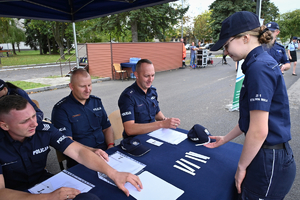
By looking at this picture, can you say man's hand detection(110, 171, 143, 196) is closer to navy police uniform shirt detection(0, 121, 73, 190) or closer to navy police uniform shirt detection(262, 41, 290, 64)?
navy police uniform shirt detection(0, 121, 73, 190)

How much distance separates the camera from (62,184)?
1506 millimetres

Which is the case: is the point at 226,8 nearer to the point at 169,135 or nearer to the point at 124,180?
the point at 169,135

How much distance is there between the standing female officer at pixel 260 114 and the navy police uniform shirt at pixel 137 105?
5.15 ft

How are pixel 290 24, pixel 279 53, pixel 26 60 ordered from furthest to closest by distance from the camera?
pixel 290 24 < pixel 26 60 < pixel 279 53

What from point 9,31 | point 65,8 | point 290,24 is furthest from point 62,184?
point 290,24

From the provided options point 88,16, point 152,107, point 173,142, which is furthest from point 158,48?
point 173,142

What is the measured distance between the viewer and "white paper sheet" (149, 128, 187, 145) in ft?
7.05

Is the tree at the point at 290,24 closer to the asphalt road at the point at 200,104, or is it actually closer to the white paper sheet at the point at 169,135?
the asphalt road at the point at 200,104

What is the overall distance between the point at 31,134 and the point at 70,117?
33.0 inches

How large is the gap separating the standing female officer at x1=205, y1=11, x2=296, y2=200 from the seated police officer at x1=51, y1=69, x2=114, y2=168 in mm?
1890

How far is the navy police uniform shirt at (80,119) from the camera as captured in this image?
8.34ft

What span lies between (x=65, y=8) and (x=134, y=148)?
13.3ft

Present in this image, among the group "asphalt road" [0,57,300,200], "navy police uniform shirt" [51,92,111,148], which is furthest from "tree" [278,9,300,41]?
"navy police uniform shirt" [51,92,111,148]

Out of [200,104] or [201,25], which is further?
[201,25]
